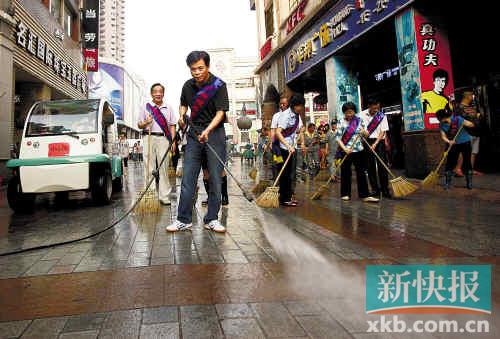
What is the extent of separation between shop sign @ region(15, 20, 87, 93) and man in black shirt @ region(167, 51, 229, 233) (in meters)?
11.9

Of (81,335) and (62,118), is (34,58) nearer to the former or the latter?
(62,118)

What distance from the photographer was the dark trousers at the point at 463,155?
6.89 m

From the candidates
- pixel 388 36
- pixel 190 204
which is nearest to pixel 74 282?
pixel 190 204

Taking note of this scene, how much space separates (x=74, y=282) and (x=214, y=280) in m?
0.96

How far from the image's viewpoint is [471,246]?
3.22 metres

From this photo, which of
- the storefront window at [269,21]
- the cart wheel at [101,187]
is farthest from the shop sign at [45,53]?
the storefront window at [269,21]

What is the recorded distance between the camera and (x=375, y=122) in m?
6.58

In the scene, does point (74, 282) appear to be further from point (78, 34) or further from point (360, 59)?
point (78, 34)

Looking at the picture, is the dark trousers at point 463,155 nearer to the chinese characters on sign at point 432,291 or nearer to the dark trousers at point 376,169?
the dark trousers at point 376,169

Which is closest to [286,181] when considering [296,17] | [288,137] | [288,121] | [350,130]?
[288,137]

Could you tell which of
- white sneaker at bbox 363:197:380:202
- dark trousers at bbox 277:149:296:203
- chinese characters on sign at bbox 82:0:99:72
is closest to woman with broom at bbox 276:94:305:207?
dark trousers at bbox 277:149:296:203

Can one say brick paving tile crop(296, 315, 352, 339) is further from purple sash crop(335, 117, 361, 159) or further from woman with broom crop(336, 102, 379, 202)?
purple sash crop(335, 117, 361, 159)

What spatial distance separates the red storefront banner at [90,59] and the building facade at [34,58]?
1.28m

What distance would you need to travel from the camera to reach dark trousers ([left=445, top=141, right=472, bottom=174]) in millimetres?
6891
